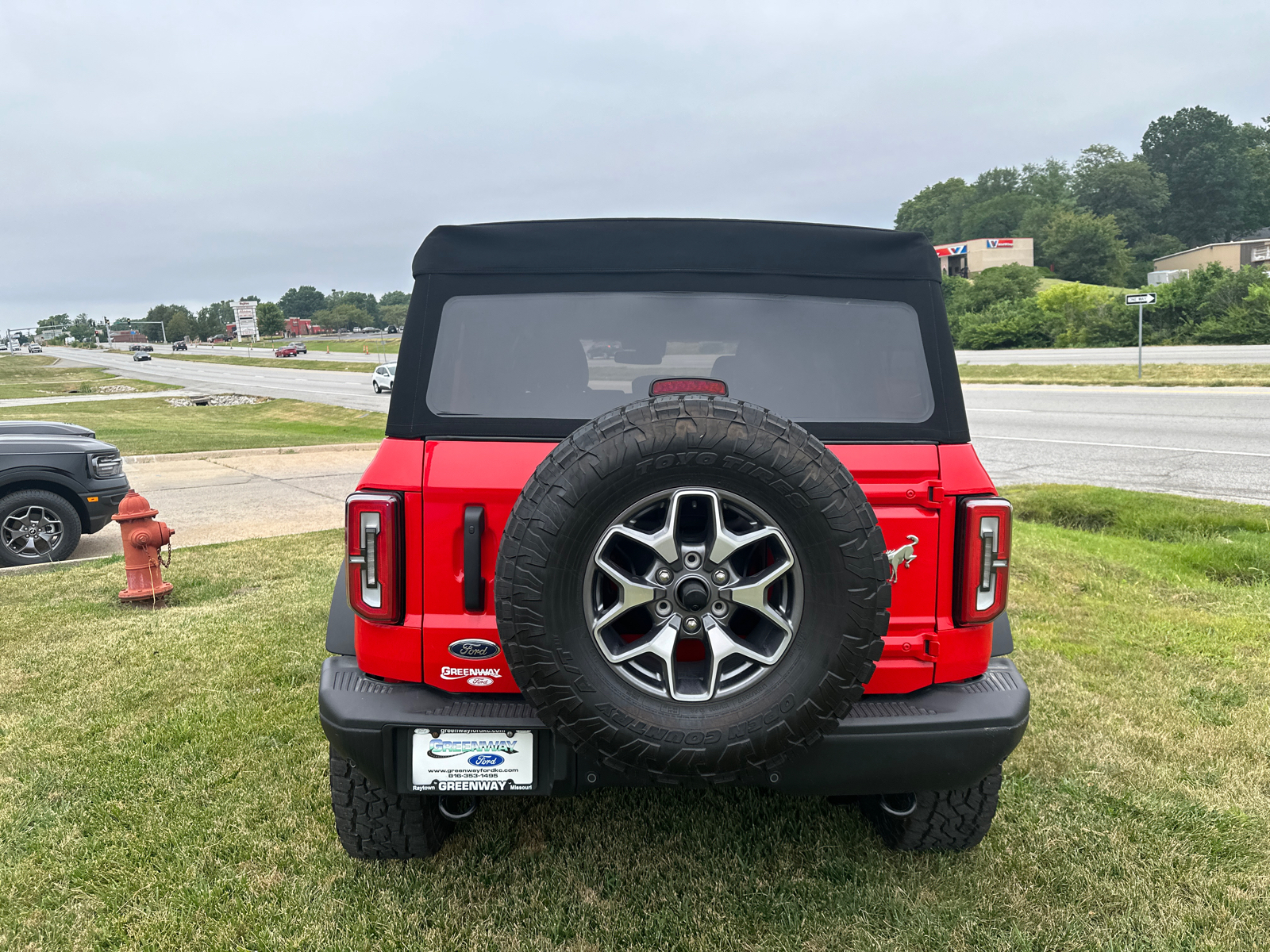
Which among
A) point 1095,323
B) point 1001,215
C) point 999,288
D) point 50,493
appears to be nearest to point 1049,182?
point 1001,215

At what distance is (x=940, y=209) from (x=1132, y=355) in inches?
4155

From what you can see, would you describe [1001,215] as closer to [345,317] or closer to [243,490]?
[345,317]

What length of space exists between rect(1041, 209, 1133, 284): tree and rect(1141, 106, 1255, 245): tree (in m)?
26.1

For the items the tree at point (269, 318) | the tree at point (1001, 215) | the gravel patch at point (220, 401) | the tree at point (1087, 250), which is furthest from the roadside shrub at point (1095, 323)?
the tree at point (269, 318)

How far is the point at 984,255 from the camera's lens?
3654 inches

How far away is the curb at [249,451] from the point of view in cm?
1362

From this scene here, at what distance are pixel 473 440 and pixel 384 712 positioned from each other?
786 mm

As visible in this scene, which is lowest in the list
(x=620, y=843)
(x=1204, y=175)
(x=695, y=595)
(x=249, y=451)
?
(x=620, y=843)

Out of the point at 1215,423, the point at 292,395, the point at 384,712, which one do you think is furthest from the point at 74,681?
the point at 292,395

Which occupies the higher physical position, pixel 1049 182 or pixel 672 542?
pixel 1049 182

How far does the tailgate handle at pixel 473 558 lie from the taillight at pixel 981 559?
133 cm

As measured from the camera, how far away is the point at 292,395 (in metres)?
35.1

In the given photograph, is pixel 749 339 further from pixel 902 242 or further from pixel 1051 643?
pixel 1051 643

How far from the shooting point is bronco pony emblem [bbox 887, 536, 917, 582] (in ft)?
7.54
